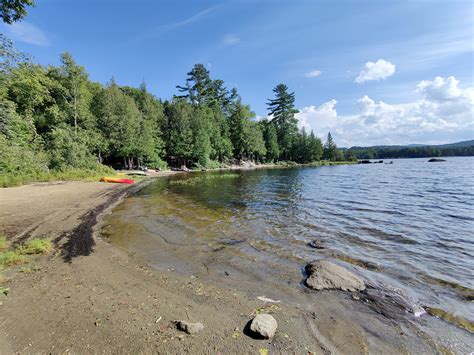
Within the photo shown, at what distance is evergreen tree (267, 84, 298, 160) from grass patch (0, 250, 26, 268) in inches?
3735

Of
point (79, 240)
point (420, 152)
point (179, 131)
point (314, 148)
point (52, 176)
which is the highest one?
point (179, 131)

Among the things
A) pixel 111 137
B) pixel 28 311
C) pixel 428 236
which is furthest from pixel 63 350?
pixel 111 137

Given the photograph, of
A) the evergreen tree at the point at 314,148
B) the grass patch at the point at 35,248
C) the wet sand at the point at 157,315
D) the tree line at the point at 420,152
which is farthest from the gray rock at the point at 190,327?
the tree line at the point at 420,152

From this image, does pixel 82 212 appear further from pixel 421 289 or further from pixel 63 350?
pixel 421 289

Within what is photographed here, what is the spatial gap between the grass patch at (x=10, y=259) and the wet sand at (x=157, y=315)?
383 mm

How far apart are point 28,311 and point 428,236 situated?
13.9 m

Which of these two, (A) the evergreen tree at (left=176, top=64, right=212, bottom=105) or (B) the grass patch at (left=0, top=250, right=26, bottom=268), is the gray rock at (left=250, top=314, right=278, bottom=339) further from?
(A) the evergreen tree at (left=176, top=64, right=212, bottom=105)

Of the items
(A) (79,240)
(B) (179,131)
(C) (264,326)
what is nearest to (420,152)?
(B) (179,131)

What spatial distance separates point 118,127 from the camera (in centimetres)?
4619

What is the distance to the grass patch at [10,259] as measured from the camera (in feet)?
22.1

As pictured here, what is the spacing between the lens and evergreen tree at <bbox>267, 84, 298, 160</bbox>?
312 feet

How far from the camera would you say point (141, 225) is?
39.6 feet

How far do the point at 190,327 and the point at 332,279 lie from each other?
4.01 meters

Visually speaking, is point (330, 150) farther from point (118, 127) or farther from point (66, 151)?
point (66, 151)
